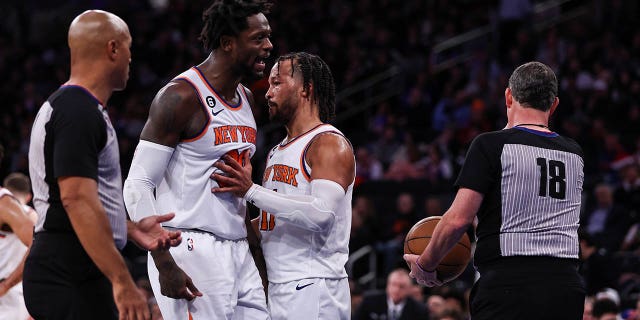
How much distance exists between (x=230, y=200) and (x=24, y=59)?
16.7 m

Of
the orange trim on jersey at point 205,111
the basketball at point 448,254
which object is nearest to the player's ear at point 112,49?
the orange trim on jersey at point 205,111

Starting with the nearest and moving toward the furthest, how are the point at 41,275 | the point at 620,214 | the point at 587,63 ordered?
the point at 41,275, the point at 620,214, the point at 587,63

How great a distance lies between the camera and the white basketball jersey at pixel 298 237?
500cm

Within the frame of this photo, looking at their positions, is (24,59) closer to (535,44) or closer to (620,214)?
(535,44)

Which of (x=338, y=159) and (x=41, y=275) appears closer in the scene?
(x=41, y=275)

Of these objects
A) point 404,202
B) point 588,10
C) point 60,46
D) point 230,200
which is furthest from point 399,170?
point 60,46

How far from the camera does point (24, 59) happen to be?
65.4ft

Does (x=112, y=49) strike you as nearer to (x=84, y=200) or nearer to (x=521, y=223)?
(x=84, y=200)

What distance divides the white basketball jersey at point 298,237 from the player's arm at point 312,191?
14 centimetres

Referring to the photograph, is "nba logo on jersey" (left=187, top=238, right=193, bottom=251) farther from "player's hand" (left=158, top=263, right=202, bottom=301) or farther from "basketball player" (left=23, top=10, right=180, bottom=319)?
"basketball player" (left=23, top=10, right=180, bottom=319)

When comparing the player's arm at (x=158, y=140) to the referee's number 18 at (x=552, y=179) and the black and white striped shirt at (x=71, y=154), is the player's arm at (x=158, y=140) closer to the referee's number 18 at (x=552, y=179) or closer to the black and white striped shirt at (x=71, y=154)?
the black and white striped shirt at (x=71, y=154)

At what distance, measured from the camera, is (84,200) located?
342cm

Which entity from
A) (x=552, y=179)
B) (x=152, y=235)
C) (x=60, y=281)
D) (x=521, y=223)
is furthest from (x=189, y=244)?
(x=552, y=179)

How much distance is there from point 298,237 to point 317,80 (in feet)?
3.42
